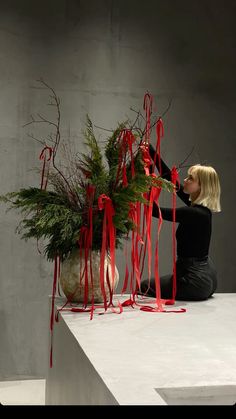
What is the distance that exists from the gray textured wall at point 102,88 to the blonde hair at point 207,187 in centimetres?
128

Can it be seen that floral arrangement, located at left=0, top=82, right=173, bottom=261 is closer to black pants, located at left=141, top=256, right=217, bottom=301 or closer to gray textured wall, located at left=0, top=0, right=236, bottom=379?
black pants, located at left=141, top=256, right=217, bottom=301

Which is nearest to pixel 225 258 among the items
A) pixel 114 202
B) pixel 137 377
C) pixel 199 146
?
pixel 199 146

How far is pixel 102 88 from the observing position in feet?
15.4

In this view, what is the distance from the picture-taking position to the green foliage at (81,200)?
2.95m

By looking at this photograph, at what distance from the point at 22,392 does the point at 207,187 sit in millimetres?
1702

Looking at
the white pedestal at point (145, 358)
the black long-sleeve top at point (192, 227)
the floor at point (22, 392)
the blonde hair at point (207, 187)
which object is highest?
the blonde hair at point (207, 187)

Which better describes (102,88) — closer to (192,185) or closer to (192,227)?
(192,185)

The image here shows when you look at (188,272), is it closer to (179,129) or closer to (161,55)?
(179,129)

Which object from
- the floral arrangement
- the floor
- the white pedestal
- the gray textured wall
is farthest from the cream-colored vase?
the gray textured wall

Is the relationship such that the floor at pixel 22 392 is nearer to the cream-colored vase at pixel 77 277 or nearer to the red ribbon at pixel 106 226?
the cream-colored vase at pixel 77 277

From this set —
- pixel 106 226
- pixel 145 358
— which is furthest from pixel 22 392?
pixel 145 358

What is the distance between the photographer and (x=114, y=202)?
2.99 m

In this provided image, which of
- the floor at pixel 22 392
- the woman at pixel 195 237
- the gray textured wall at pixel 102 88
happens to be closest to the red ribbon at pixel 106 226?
the woman at pixel 195 237

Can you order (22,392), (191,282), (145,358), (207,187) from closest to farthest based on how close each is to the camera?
(145,358), (191,282), (207,187), (22,392)
